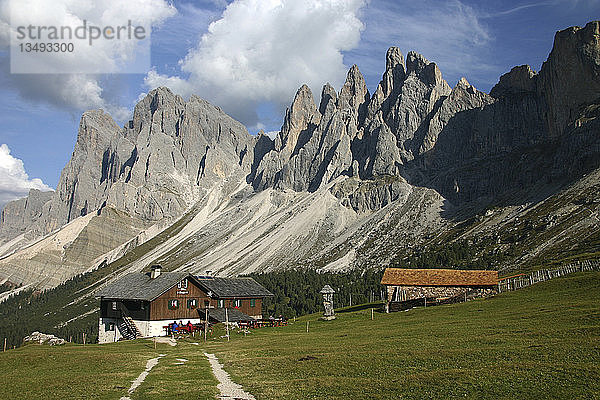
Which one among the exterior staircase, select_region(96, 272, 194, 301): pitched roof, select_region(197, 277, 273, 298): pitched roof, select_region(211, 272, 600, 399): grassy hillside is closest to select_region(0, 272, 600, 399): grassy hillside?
select_region(211, 272, 600, 399): grassy hillside

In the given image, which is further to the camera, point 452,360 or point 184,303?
point 184,303

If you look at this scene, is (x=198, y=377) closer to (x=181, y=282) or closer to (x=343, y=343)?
(x=343, y=343)

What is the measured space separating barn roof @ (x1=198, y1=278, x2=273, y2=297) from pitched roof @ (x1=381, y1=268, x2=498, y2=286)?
956 inches

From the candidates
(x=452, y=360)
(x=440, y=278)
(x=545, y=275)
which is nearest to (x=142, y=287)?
(x=440, y=278)

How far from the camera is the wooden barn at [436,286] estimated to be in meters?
68.9

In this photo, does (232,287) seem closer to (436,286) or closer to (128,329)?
(128,329)

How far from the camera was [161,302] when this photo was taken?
7306 centimetres

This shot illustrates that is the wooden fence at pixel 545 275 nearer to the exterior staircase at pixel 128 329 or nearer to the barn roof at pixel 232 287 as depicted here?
the barn roof at pixel 232 287

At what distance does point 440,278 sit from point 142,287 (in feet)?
146

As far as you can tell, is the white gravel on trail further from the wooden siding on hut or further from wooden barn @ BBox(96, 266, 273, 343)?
wooden barn @ BBox(96, 266, 273, 343)

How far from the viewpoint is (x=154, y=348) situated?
4769 cm

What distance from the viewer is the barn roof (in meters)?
79.5

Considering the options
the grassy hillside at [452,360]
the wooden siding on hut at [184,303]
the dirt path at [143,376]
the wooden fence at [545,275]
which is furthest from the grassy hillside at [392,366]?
the wooden siding on hut at [184,303]

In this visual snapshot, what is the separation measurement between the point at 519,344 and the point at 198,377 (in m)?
18.0
